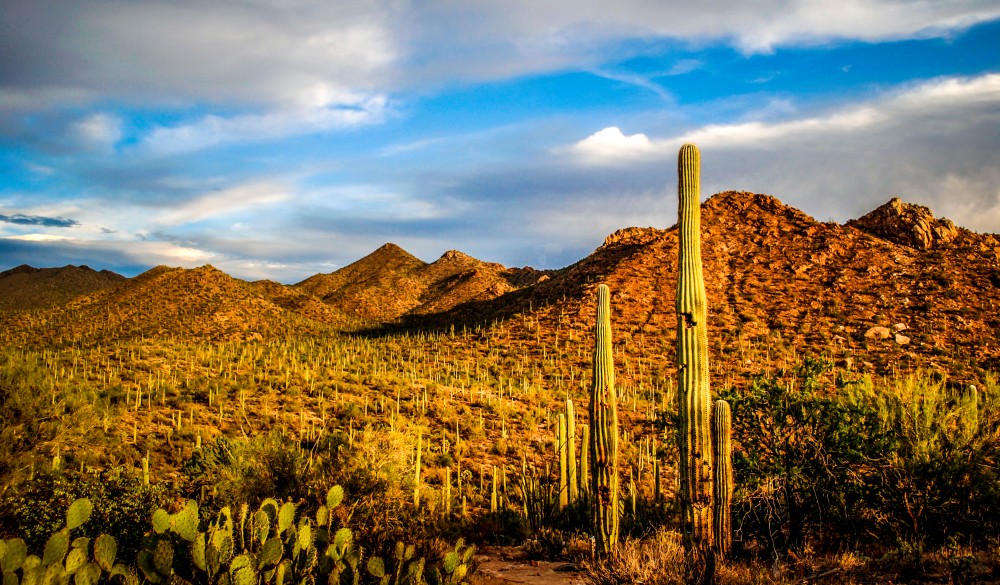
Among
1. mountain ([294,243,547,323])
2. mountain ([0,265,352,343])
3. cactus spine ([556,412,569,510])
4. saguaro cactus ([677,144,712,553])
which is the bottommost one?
cactus spine ([556,412,569,510])

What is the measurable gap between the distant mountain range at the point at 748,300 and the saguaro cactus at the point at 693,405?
1999 cm

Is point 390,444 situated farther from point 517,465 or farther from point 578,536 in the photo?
point 517,465

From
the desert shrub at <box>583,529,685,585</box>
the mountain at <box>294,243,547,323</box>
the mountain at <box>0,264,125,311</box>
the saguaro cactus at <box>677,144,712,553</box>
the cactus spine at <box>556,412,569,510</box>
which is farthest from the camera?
the mountain at <box>0,264,125,311</box>

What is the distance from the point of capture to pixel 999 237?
1483 inches

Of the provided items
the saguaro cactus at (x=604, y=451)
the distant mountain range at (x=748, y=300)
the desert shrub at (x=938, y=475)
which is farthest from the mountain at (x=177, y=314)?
the desert shrub at (x=938, y=475)

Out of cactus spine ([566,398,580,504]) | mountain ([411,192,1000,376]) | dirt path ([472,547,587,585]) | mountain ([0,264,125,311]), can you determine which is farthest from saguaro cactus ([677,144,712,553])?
mountain ([0,264,125,311])

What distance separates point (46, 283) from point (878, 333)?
86.8 m

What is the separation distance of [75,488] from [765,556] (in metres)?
9.77

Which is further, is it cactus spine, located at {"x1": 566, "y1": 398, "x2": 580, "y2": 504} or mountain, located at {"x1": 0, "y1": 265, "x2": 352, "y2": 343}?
mountain, located at {"x1": 0, "y1": 265, "x2": 352, "y2": 343}

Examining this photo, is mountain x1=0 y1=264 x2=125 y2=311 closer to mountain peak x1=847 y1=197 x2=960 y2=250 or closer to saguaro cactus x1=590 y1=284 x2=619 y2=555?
saguaro cactus x1=590 y1=284 x2=619 y2=555

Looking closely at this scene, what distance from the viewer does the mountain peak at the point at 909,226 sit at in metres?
35.7

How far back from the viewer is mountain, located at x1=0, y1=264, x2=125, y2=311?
62.0 metres

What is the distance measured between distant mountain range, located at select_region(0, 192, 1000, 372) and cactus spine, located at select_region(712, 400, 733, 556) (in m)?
20.1

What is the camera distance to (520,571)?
9016mm
